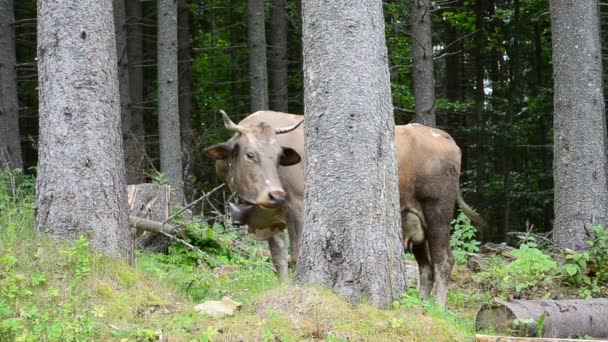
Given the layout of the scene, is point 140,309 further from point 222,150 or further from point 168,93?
point 168,93

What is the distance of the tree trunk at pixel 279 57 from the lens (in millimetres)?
24359

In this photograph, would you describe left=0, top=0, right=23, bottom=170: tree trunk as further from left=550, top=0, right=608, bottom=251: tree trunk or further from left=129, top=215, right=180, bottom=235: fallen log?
left=550, top=0, right=608, bottom=251: tree trunk

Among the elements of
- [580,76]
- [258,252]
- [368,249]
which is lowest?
[258,252]

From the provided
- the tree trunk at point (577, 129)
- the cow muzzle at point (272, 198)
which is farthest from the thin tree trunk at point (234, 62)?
the cow muzzle at point (272, 198)

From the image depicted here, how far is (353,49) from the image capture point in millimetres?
7141

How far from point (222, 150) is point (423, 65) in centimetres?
788

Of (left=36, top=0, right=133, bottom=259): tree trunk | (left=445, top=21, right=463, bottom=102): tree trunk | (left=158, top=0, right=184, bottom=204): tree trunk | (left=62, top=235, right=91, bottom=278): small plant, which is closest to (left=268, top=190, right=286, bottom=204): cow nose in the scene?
(left=36, top=0, right=133, bottom=259): tree trunk

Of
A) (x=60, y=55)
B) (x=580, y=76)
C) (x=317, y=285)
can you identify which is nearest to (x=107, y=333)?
(x=317, y=285)

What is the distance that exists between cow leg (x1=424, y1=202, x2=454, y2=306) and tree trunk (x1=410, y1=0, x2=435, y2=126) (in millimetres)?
6507

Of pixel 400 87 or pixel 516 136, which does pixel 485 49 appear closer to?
pixel 516 136

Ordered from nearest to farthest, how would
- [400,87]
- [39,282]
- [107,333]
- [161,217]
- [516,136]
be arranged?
1. [107,333]
2. [39,282]
3. [161,217]
4. [400,87]
5. [516,136]

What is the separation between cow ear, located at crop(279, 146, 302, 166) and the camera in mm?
9703

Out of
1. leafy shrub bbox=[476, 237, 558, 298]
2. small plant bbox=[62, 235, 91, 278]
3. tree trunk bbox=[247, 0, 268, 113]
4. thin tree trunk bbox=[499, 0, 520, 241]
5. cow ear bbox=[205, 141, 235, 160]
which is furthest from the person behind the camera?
thin tree trunk bbox=[499, 0, 520, 241]

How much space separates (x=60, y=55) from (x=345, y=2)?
2974 millimetres
